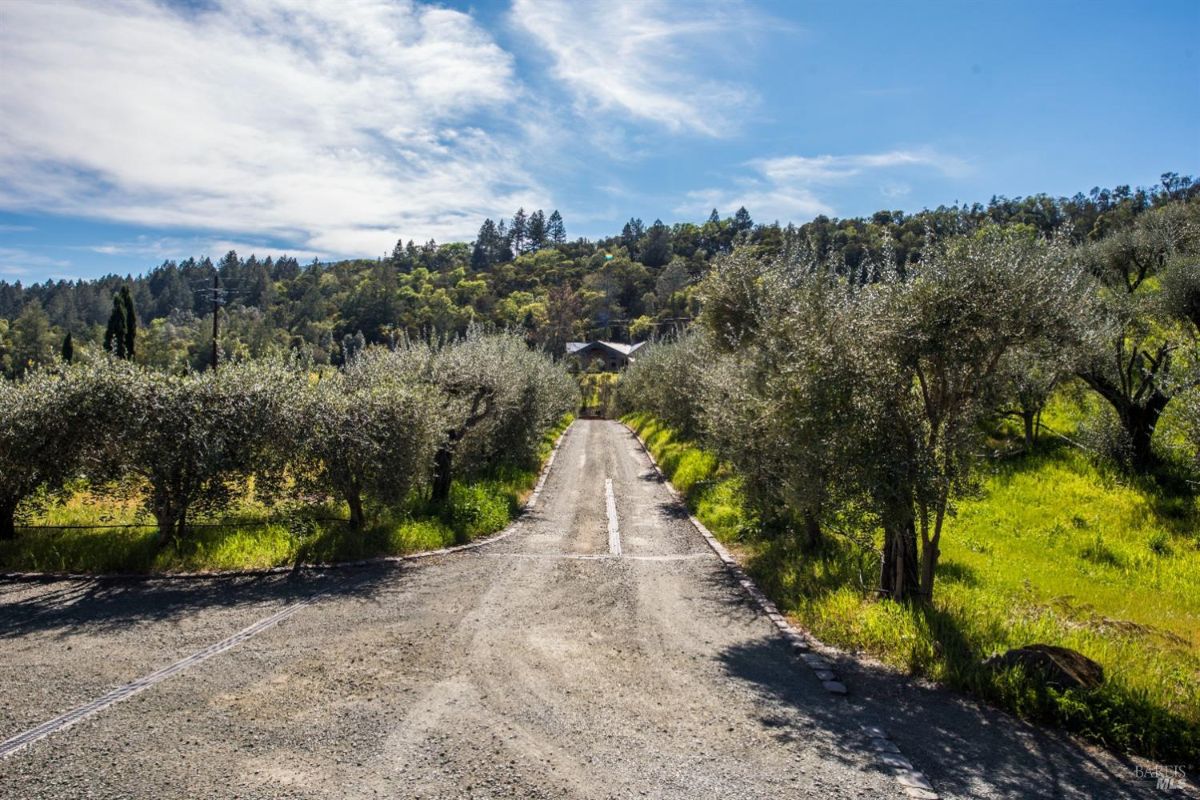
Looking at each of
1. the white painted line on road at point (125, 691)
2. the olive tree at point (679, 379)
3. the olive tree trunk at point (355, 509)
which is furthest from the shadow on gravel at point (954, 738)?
the olive tree at point (679, 379)

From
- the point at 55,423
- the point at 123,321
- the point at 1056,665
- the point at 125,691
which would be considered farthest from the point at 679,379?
the point at 123,321

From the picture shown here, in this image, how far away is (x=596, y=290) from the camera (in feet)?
475

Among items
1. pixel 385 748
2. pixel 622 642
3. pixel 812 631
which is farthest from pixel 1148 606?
pixel 385 748

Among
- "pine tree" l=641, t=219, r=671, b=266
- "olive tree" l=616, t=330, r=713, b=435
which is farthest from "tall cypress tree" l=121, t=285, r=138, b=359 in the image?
"pine tree" l=641, t=219, r=671, b=266

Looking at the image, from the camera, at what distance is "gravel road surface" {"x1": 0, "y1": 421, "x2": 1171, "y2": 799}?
5.44 metres

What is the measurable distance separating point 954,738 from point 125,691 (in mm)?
8522

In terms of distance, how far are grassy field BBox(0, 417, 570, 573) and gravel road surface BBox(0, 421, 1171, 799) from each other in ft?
3.34

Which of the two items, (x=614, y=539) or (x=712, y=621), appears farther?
(x=614, y=539)

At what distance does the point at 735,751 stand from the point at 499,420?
54.2 ft

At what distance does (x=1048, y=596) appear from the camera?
1130 cm

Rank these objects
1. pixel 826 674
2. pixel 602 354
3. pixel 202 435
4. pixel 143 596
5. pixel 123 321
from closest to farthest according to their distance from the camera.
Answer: pixel 826 674 → pixel 143 596 → pixel 202 435 → pixel 123 321 → pixel 602 354

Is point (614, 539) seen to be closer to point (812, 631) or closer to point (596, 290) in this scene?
point (812, 631)

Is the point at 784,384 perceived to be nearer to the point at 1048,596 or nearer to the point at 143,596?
the point at 1048,596

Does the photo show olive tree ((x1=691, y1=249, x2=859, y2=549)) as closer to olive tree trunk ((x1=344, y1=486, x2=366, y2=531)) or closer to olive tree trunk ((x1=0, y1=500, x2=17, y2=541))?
olive tree trunk ((x1=344, y1=486, x2=366, y2=531))
